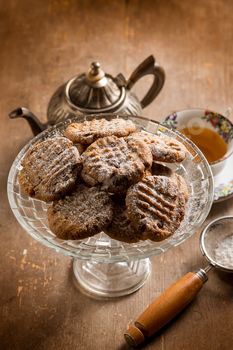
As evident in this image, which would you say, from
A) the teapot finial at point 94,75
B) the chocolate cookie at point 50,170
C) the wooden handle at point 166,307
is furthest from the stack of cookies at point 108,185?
the teapot finial at point 94,75

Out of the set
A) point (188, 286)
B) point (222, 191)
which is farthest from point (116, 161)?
point (222, 191)

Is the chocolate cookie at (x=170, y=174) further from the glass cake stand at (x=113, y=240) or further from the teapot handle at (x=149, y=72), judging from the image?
the teapot handle at (x=149, y=72)

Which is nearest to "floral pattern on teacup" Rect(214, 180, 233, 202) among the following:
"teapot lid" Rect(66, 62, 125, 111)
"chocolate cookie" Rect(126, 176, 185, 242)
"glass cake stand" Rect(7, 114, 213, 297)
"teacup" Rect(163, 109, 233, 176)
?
"teacup" Rect(163, 109, 233, 176)

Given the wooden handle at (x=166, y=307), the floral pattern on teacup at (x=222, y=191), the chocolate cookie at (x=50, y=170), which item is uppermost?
the chocolate cookie at (x=50, y=170)

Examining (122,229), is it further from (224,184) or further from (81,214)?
(224,184)

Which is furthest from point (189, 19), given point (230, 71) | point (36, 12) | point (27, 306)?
point (27, 306)

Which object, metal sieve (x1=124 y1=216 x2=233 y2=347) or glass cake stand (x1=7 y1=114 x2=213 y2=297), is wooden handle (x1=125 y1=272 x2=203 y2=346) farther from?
glass cake stand (x1=7 y1=114 x2=213 y2=297)

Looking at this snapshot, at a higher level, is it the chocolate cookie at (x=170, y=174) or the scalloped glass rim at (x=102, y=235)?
the chocolate cookie at (x=170, y=174)

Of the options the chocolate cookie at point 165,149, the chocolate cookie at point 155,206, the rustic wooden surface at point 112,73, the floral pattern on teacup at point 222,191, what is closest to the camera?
the chocolate cookie at point 155,206
